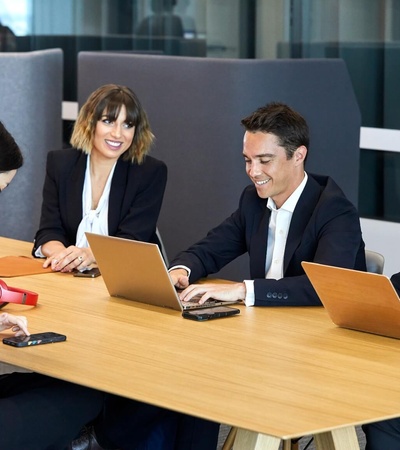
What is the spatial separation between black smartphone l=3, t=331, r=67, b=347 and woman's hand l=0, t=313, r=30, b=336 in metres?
0.02

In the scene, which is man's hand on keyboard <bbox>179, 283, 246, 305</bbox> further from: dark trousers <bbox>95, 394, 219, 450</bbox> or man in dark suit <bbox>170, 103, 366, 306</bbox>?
dark trousers <bbox>95, 394, 219, 450</bbox>

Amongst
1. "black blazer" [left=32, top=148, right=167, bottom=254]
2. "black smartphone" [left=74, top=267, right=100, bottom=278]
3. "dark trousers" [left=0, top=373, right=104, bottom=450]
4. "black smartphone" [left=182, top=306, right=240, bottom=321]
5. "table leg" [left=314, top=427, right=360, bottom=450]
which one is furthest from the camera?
"black blazer" [left=32, top=148, right=167, bottom=254]

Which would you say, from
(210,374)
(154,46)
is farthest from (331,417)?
(154,46)

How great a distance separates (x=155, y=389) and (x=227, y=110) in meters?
3.09

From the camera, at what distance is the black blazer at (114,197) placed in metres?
4.46

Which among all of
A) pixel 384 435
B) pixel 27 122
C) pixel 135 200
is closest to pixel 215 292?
pixel 384 435

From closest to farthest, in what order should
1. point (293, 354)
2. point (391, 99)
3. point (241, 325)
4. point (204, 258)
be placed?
point (293, 354) < point (241, 325) < point (204, 258) < point (391, 99)

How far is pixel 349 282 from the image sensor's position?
299cm

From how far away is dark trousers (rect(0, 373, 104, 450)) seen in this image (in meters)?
2.76

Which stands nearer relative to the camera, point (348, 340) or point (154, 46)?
point (348, 340)

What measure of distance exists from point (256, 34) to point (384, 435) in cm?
462

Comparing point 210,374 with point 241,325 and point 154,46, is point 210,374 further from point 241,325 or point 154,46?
point 154,46

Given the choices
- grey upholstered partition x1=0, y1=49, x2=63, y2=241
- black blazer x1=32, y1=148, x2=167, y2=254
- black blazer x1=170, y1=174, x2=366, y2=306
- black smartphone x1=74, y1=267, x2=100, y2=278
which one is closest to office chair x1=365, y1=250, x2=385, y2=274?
black blazer x1=170, y1=174, x2=366, y2=306

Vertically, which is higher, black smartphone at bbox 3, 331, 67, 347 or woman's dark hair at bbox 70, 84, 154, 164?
woman's dark hair at bbox 70, 84, 154, 164
